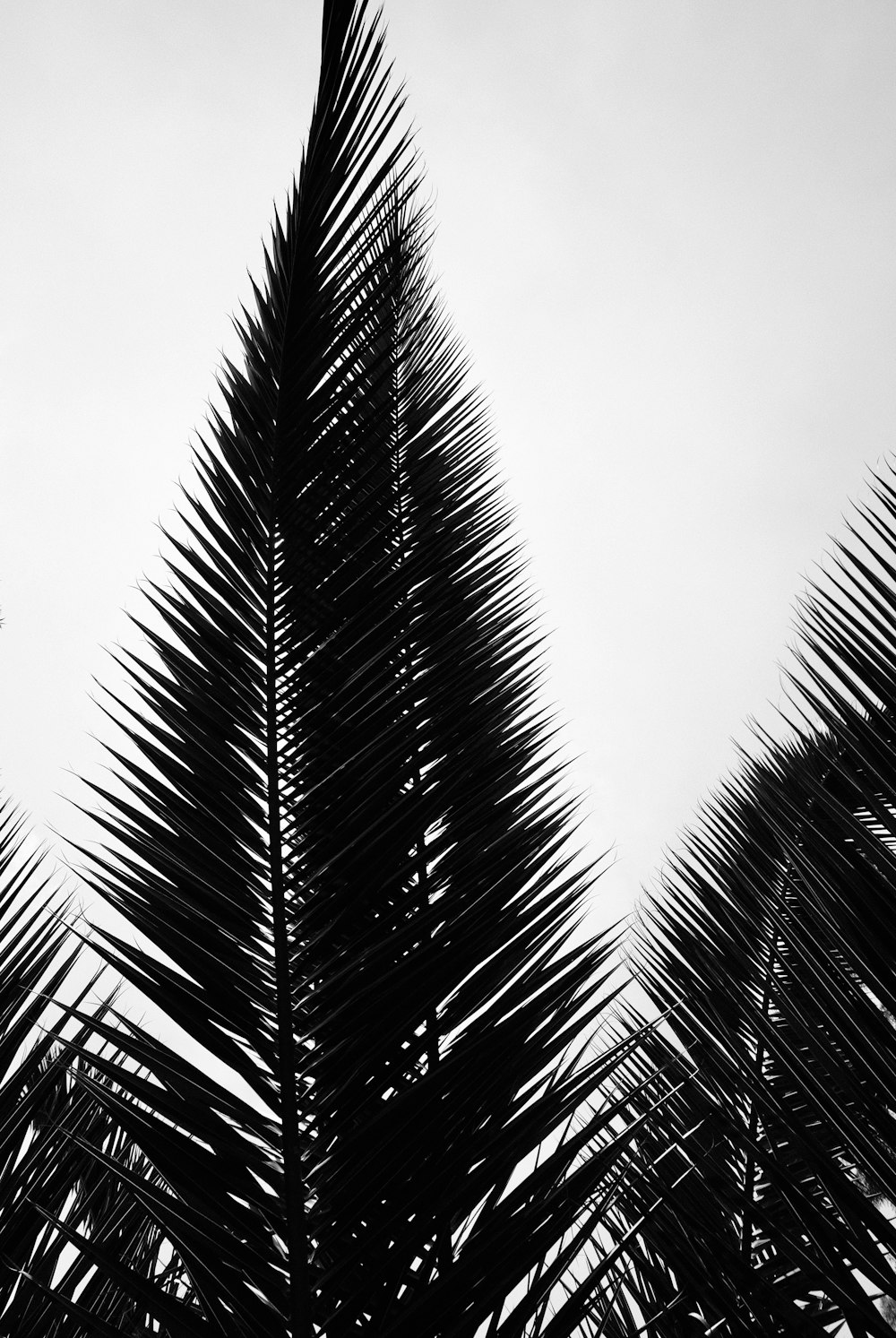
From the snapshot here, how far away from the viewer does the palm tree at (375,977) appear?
1078 millimetres

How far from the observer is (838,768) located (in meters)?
1.13

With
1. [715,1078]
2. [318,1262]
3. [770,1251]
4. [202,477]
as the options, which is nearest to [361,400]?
[202,477]

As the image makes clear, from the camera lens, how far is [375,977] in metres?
A: 1.26

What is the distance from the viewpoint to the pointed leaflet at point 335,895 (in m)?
1.10

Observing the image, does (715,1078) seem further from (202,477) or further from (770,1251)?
(202,477)

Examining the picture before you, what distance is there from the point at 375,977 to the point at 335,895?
126mm

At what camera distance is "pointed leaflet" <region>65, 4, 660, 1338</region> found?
110 cm

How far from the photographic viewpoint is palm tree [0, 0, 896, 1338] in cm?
108

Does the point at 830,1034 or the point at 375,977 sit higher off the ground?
the point at 375,977

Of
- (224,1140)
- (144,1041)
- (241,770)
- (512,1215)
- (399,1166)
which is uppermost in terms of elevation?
(241,770)

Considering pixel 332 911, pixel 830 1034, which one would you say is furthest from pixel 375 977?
pixel 830 1034

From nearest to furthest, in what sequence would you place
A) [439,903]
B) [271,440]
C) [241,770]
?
[439,903], [241,770], [271,440]

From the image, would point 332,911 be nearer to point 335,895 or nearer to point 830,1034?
point 335,895

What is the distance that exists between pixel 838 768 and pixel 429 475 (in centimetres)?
146
